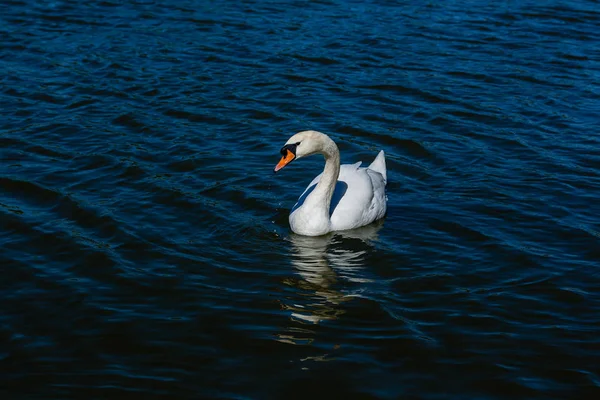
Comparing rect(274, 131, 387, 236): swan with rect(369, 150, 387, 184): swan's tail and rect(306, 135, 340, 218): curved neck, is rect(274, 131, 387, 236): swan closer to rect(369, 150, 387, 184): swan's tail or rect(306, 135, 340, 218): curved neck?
rect(306, 135, 340, 218): curved neck

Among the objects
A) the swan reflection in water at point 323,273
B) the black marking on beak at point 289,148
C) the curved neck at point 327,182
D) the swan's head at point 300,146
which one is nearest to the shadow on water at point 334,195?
the curved neck at point 327,182

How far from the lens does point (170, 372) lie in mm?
8672

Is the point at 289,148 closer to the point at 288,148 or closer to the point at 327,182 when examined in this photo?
the point at 288,148

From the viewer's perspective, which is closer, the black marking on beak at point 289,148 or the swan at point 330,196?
the black marking on beak at point 289,148

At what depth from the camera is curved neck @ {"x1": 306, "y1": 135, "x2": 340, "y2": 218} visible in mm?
12219

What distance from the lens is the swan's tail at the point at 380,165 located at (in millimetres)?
13719

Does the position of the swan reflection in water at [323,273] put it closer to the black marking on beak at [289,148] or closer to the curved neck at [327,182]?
the curved neck at [327,182]

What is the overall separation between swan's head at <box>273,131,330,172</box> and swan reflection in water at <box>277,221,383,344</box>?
1232mm

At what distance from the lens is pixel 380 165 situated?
45.3 feet

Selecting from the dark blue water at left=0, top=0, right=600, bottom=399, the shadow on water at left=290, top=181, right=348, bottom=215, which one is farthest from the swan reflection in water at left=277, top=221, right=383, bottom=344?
the shadow on water at left=290, top=181, right=348, bottom=215

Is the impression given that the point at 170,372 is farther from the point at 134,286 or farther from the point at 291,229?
the point at 291,229

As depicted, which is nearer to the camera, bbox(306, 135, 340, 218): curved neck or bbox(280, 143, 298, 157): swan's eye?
bbox(280, 143, 298, 157): swan's eye

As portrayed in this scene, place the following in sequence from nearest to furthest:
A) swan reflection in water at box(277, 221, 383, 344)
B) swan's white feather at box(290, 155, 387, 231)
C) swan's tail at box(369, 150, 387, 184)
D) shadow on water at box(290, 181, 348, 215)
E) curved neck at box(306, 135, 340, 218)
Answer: swan reflection in water at box(277, 221, 383, 344) < curved neck at box(306, 135, 340, 218) < swan's white feather at box(290, 155, 387, 231) < shadow on water at box(290, 181, 348, 215) < swan's tail at box(369, 150, 387, 184)

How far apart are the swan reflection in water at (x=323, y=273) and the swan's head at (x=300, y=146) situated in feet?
4.04
